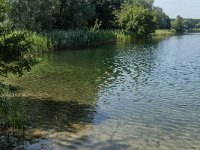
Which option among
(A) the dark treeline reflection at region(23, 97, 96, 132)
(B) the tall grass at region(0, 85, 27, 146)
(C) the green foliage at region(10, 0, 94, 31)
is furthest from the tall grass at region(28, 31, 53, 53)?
(B) the tall grass at region(0, 85, 27, 146)

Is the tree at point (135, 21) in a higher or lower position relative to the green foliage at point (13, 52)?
higher

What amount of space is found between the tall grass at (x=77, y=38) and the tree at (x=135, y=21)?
15.6 metres

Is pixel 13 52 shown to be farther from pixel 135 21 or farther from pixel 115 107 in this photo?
pixel 135 21

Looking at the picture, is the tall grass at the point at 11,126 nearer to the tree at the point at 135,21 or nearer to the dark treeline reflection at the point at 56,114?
the dark treeline reflection at the point at 56,114

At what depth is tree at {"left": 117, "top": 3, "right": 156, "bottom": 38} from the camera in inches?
3216

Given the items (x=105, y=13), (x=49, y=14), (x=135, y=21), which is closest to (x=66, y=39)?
(x=49, y=14)

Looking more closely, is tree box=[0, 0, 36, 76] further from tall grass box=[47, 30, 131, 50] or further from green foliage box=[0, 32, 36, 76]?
tall grass box=[47, 30, 131, 50]

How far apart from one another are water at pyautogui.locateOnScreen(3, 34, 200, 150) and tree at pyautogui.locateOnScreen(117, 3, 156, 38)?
54767 mm

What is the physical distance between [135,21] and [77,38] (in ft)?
109

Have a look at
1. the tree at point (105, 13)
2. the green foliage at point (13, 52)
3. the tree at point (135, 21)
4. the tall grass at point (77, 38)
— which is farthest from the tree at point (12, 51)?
the tree at point (135, 21)

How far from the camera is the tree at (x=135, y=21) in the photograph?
3216 inches

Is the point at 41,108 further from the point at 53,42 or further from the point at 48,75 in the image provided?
the point at 53,42

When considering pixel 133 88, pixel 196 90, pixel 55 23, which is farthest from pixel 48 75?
pixel 55 23

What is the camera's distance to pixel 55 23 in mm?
62438
